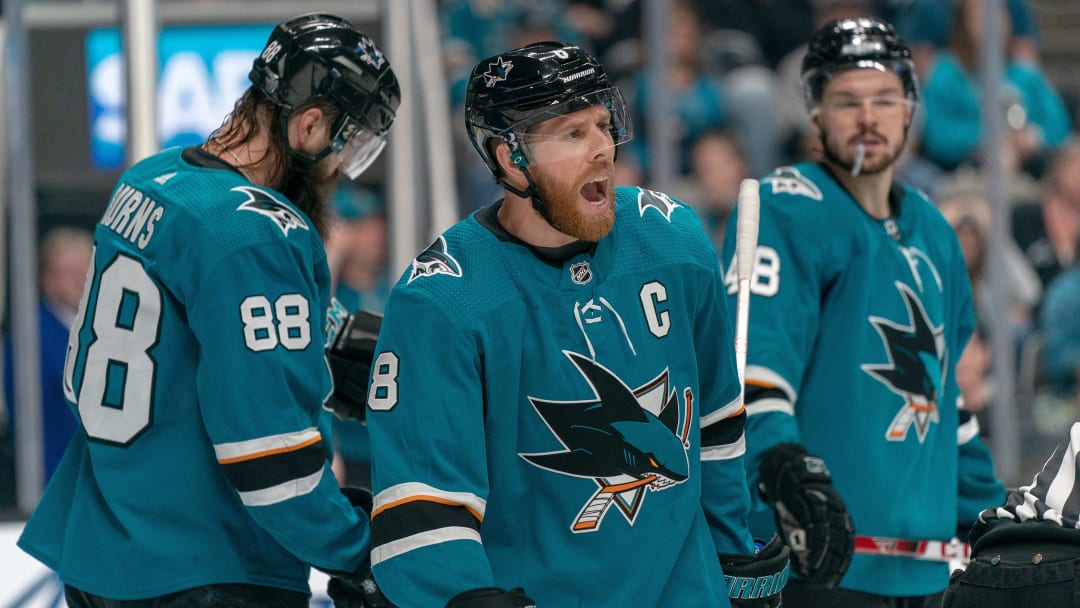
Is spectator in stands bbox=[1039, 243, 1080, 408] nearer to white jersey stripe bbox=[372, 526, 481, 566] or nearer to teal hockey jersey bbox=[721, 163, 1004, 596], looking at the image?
teal hockey jersey bbox=[721, 163, 1004, 596]

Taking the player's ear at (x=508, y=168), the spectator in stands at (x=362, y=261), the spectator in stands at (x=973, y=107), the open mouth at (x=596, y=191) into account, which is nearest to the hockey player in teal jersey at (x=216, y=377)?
the player's ear at (x=508, y=168)

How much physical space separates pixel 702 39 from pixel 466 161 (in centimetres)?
95

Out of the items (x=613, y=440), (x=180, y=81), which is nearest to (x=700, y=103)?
(x=180, y=81)

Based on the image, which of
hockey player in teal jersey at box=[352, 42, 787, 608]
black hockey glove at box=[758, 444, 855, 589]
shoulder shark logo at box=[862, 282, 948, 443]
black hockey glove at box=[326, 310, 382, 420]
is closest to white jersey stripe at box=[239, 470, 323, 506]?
hockey player in teal jersey at box=[352, 42, 787, 608]

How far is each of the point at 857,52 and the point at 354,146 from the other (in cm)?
92

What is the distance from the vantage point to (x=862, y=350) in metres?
2.60

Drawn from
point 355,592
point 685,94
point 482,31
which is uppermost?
point 482,31

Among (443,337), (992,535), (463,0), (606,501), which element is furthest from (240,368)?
(463,0)

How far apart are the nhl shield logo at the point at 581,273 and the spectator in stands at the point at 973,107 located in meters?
3.30

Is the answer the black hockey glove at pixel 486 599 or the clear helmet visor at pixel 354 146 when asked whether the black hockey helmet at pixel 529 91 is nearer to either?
the clear helmet visor at pixel 354 146

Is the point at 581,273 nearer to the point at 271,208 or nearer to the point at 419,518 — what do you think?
the point at 419,518

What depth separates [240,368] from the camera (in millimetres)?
2107

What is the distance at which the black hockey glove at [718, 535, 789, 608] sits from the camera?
6.88 feet

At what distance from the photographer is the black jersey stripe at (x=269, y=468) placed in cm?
212
